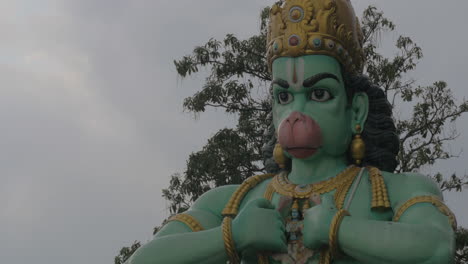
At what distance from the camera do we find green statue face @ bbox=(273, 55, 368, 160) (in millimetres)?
4988

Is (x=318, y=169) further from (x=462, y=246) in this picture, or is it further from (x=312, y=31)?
(x=462, y=246)

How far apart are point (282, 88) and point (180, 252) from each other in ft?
3.96

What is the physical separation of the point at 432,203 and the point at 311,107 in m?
0.92

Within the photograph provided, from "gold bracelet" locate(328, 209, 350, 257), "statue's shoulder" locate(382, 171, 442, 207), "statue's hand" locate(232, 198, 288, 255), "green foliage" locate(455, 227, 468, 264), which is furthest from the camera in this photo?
"green foliage" locate(455, 227, 468, 264)

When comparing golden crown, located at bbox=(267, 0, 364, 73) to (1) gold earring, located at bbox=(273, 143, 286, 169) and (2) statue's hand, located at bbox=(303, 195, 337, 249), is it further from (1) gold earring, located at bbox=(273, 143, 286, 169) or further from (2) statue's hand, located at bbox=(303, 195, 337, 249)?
(2) statue's hand, located at bbox=(303, 195, 337, 249)

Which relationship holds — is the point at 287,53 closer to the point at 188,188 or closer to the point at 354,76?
the point at 354,76

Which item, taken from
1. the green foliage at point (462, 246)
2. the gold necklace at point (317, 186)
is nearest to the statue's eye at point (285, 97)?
the gold necklace at point (317, 186)

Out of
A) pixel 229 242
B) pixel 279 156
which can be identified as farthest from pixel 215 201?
pixel 229 242

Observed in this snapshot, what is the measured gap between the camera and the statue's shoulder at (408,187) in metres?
4.91

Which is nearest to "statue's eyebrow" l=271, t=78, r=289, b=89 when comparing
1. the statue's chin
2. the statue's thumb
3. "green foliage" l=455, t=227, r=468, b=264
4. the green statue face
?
the green statue face

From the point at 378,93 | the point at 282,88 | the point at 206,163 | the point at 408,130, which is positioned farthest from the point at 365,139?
the point at 408,130

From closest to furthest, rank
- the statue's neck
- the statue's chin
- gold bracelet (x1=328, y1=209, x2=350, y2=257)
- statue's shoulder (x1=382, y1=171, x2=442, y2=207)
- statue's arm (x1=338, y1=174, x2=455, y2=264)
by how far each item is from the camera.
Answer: statue's arm (x1=338, y1=174, x2=455, y2=264), gold bracelet (x1=328, y1=209, x2=350, y2=257), statue's shoulder (x1=382, y1=171, x2=442, y2=207), the statue's chin, the statue's neck

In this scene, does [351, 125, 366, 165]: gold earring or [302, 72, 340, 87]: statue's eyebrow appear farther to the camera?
[351, 125, 366, 165]: gold earring

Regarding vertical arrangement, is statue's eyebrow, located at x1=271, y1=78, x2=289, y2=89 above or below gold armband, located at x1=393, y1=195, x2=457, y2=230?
above
